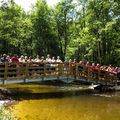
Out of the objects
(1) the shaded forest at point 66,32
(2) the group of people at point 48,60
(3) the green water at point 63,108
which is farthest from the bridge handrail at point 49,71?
(1) the shaded forest at point 66,32

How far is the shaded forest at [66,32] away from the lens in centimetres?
4956

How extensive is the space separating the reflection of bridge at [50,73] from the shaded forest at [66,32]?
17.0 meters

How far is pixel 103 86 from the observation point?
106 feet

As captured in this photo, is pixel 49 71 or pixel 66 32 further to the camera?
pixel 66 32

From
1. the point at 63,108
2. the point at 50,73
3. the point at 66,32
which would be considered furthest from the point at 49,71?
the point at 66,32

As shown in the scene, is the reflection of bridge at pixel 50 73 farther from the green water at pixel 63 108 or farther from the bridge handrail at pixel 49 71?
the green water at pixel 63 108

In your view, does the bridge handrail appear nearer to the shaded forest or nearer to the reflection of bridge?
the reflection of bridge

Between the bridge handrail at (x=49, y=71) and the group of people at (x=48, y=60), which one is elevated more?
the group of people at (x=48, y=60)

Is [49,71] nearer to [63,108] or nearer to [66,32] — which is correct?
[63,108]

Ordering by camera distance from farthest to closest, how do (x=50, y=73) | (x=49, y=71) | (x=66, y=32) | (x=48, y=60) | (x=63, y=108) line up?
(x=66, y=32) < (x=48, y=60) < (x=50, y=73) < (x=49, y=71) < (x=63, y=108)

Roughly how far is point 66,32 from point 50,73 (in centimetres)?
3523

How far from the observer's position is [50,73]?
2730 centimetres

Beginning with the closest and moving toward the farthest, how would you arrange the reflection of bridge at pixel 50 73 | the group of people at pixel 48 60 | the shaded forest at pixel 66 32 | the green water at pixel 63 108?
the green water at pixel 63 108 → the reflection of bridge at pixel 50 73 → the group of people at pixel 48 60 → the shaded forest at pixel 66 32

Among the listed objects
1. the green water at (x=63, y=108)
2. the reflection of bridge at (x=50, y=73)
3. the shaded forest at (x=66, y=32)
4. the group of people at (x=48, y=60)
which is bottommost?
the green water at (x=63, y=108)
